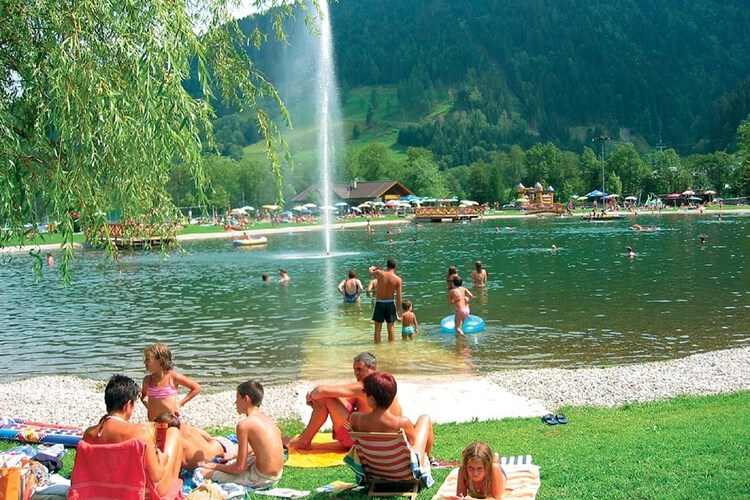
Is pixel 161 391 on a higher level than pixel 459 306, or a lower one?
higher

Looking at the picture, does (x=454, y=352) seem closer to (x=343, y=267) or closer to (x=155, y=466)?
(x=155, y=466)

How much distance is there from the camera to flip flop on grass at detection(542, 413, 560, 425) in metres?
10.8

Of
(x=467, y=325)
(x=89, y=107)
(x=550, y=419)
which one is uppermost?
(x=89, y=107)

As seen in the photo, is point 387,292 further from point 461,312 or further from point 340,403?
point 340,403

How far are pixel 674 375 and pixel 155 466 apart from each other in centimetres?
1072

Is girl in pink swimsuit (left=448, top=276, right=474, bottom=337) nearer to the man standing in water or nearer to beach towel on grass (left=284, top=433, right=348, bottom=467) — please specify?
the man standing in water

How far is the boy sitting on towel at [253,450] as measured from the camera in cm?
765

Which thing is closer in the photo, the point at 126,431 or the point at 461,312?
the point at 126,431

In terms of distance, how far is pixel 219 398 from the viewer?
13945 mm

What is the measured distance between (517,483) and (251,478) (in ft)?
8.52

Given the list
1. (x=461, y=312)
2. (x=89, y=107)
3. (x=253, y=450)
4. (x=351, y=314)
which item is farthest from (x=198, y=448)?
(x=351, y=314)

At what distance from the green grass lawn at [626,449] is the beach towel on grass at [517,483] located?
12 cm

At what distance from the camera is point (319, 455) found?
910 cm

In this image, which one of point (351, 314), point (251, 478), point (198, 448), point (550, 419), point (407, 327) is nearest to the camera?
point (251, 478)
